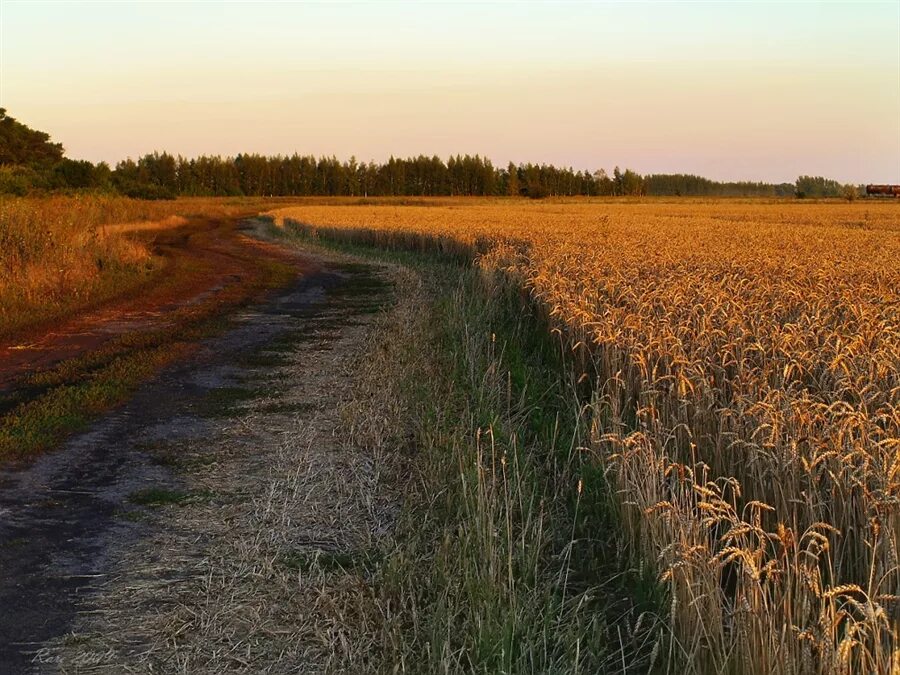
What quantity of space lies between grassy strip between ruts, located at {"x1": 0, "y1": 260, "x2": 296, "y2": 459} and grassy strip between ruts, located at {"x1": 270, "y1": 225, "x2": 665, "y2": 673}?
289 centimetres

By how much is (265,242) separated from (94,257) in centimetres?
1794

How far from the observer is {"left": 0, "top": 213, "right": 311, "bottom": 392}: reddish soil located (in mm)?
11594

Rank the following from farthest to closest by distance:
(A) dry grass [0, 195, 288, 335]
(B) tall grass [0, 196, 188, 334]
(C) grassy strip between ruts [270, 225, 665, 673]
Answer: (B) tall grass [0, 196, 188, 334] → (A) dry grass [0, 195, 288, 335] → (C) grassy strip between ruts [270, 225, 665, 673]

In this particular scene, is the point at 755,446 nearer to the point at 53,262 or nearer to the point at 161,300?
the point at 161,300

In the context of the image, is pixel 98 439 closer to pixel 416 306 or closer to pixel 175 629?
pixel 175 629

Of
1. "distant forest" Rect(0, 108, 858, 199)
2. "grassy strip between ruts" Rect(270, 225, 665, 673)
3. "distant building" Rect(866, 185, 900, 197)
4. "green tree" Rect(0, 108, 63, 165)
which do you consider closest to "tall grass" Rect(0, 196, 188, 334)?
"grassy strip between ruts" Rect(270, 225, 665, 673)

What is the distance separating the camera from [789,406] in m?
4.43

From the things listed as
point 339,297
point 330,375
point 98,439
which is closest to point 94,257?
point 339,297

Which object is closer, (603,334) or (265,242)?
(603,334)

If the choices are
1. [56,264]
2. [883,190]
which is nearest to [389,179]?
[883,190]

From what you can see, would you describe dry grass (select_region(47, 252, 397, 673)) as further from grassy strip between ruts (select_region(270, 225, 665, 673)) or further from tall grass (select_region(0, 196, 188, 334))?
tall grass (select_region(0, 196, 188, 334))

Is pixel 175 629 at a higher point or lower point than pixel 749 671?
lower

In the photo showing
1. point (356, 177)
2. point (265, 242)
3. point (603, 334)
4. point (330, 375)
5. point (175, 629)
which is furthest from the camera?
point (356, 177)

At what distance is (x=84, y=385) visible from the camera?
9398 millimetres
